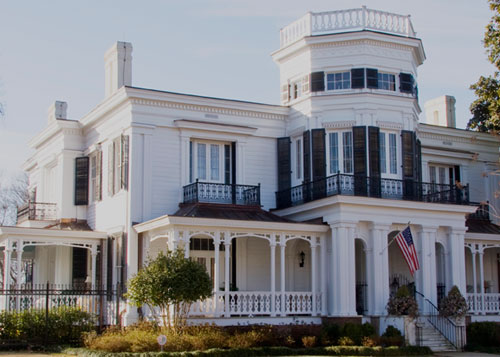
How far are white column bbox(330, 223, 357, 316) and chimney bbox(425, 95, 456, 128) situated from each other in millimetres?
14405

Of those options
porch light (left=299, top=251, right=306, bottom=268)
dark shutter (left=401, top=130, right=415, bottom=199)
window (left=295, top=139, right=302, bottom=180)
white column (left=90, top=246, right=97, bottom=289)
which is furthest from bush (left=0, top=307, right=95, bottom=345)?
dark shutter (left=401, top=130, right=415, bottom=199)

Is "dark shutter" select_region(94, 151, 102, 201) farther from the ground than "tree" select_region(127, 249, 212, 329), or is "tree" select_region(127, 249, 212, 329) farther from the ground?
"dark shutter" select_region(94, 151, 102, 201)

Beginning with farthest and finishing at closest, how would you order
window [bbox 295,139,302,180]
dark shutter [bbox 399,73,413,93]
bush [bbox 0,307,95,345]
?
1. dark shutter [bbox 399,73,413,93]
2. window [bbox 295,139,302,180]
3. bush [bbox 0,307,95,345]

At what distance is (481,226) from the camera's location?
1357 inches

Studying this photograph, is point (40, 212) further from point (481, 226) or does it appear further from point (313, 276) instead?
point (481, 226)

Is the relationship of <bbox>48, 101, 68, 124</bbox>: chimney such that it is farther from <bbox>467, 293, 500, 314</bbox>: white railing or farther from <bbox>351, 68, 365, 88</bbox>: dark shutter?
<bbox>467, 293, 500, 314</bbox>: white railing

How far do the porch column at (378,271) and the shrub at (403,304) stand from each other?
0.55 meters

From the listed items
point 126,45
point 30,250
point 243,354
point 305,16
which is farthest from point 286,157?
point 30,250

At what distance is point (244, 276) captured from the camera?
29.8 metres

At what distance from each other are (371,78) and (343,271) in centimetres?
822

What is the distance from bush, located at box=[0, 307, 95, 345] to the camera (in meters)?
24.6

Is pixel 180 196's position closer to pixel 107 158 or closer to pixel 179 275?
pixel 107 158

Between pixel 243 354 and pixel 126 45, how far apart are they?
15.1 m

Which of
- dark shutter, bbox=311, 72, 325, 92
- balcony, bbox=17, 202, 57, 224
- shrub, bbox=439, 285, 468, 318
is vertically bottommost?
shrub, bbox=439, 285, 468, 318
